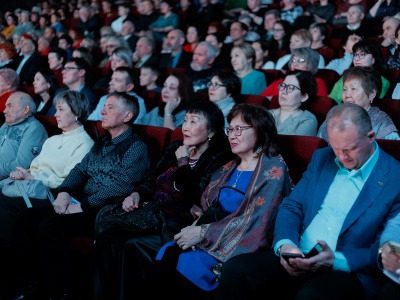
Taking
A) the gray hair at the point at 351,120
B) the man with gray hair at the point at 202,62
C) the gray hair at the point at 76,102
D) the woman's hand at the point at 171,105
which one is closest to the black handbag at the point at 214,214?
the gray hair at the point at 351,120

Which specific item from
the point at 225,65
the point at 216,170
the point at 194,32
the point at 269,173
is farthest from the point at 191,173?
the point at 194,32

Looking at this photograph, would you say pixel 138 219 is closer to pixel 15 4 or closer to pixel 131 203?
pixel 131 203

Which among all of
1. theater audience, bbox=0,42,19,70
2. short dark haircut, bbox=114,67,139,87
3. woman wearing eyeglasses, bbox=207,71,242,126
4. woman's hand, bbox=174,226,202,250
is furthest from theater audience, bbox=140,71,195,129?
theater audience, bbox=0,42,19,70

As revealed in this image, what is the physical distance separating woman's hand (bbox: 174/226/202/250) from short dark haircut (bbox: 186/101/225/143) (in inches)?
19.9

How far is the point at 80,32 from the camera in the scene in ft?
19.8

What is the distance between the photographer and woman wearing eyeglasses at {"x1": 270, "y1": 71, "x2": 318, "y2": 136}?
243 centimetres

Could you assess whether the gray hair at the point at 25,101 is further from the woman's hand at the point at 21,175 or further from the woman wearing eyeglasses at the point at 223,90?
the woman wearing eyeglasses at the point at 223,90

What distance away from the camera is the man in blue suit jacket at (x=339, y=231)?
1.39 meters

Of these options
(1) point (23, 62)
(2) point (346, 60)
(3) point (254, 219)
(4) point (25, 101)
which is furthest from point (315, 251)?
(1) point (23, 62)

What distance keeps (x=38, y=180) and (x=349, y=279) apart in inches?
63.9

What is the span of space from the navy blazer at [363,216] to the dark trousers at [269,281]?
0.18 feet

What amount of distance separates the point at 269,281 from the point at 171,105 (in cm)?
167

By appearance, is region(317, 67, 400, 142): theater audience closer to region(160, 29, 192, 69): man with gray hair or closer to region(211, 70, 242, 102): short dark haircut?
region(211, 70, 242, 102): short dark haircut

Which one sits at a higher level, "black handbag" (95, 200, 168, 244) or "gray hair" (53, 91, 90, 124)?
"gray hair" (53, 91, 90, 124)
